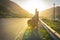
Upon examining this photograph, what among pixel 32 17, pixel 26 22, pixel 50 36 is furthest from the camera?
pixel 26 22

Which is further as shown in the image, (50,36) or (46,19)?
(46,19)

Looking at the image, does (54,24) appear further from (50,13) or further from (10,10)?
(10,10)

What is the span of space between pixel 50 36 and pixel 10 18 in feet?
3.44

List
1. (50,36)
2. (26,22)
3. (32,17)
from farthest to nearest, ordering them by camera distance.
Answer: (26,22)
(32,17)
(50,36)

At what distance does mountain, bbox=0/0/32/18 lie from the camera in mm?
5281

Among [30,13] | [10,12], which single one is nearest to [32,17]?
[30,13]

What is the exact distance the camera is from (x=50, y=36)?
4902 millimetres

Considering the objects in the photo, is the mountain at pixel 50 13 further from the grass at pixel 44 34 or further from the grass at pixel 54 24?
the grass at pixel 44 34

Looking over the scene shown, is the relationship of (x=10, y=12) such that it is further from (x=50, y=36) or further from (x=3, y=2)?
(x=50, y=36)

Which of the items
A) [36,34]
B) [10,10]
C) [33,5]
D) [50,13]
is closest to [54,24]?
[50,13]

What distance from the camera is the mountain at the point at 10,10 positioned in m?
5.28

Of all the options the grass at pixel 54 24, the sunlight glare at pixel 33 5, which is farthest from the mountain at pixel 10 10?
the grass at pixel 54 24

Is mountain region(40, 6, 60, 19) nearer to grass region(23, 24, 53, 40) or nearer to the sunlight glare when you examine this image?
the sunlight glare

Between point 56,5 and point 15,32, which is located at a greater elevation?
point 56,5
